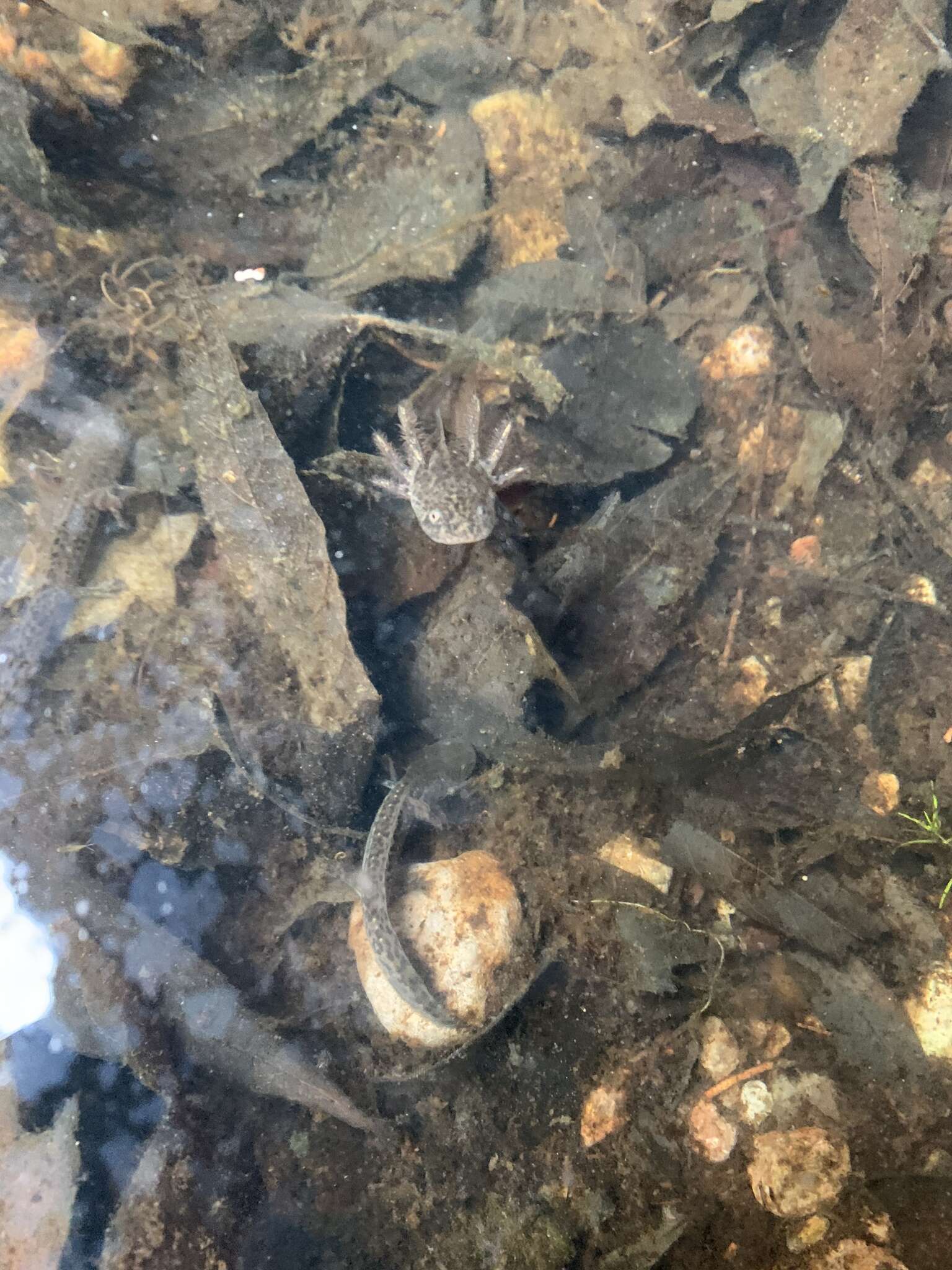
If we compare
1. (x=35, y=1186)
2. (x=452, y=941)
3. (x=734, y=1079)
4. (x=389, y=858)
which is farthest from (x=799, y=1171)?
(x=35, y=1186)

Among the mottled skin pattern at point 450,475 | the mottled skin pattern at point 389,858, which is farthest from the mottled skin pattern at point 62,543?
A: the mottled skin pattern at point 389,858

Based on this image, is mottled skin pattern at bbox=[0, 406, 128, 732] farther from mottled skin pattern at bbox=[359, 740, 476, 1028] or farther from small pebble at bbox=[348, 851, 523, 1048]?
small pebble at bbox=[348, 851, 523, 1048]

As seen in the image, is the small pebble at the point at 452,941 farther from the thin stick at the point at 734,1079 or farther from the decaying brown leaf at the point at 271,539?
the thin stick at the point at 734,1079

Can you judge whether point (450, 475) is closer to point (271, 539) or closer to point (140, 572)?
point (271, 539)

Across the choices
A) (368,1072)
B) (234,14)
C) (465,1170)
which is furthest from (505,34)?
(465,1170)

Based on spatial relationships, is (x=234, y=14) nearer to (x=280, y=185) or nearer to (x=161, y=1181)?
(x=280, y=185)
